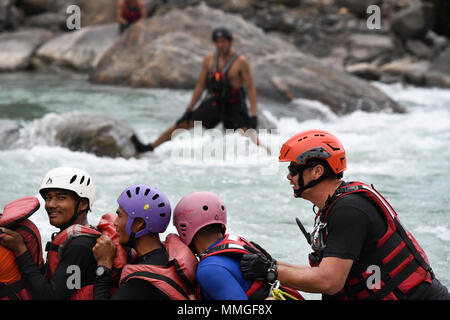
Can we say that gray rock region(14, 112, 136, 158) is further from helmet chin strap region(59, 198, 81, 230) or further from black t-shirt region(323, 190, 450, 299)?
black t-shirt region(323, 190, 450, 299)

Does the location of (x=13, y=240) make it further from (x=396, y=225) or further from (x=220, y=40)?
(x=220, y=40)

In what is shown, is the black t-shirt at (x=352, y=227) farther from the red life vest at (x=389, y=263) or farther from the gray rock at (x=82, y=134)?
the gray rock at (x=82, y=134)

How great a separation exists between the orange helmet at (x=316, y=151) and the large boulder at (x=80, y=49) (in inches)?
570

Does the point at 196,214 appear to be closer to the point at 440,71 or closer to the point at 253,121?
the point at 253,121

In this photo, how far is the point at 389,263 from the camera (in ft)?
9.03

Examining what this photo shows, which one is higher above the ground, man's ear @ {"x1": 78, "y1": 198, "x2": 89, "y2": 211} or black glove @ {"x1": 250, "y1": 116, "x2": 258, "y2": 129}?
man's ear @ {"x1": 78, "y1": 198, "x2": 89, "y2": 211}

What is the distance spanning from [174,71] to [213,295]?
35.4ft

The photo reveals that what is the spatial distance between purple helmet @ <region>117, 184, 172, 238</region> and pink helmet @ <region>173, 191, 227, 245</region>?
81 millimetres

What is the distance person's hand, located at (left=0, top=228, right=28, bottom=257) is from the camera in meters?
2.80

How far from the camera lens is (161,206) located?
308 centimetres

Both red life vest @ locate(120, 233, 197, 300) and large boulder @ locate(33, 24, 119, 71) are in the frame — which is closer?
red life vest @ locate(120, 233, 197, 300)

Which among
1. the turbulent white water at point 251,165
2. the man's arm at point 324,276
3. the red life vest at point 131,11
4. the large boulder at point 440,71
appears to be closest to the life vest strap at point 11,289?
the man's arm at point 324,276

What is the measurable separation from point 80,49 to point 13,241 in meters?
15.2

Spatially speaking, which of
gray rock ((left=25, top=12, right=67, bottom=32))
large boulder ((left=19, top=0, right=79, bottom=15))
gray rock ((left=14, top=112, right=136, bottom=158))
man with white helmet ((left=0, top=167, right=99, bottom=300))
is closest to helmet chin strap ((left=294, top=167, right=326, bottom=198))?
man with white helmet ((left=0, top=167, right=99, bottom=300))
